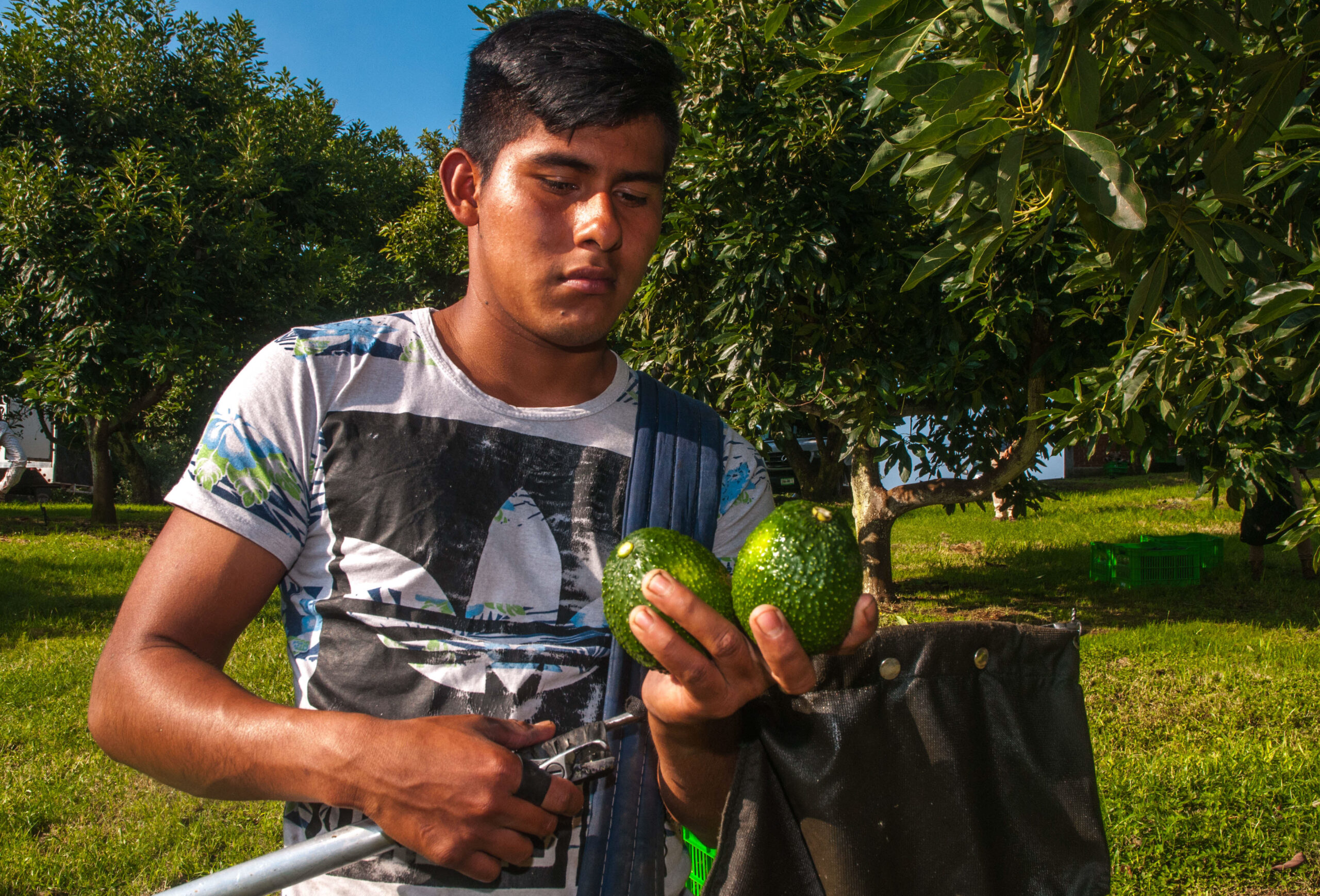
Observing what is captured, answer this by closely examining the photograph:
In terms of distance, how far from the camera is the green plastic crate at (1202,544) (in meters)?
10.3

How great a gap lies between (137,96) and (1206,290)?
1430 centimetres

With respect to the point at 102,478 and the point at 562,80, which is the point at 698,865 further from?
the point at 102,478

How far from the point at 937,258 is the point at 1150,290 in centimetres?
71

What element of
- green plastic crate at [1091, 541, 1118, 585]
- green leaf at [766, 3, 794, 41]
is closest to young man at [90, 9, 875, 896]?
green leaf at [766, 3, 794, 41]

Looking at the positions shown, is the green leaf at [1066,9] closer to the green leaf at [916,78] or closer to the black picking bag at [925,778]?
the green leaf at [916,78]

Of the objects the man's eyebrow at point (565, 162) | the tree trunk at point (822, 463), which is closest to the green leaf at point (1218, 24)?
the man's eyebrow at point (565, 162)

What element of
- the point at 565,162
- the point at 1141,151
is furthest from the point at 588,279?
the point at 1141,151

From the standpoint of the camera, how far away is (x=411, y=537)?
5.22 feet

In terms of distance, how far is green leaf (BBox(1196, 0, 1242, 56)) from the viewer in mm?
1902

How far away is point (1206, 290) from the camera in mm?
3404

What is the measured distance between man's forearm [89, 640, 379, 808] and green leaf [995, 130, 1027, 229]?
1.42 metres

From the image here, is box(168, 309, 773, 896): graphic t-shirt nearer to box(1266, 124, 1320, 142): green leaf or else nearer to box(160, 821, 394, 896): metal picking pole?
box(160, 821, 394, 896): metal picking pole

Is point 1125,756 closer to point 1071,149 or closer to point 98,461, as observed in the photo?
point 1071,149

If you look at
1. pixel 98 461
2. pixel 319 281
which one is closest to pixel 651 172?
pixel 319 281
